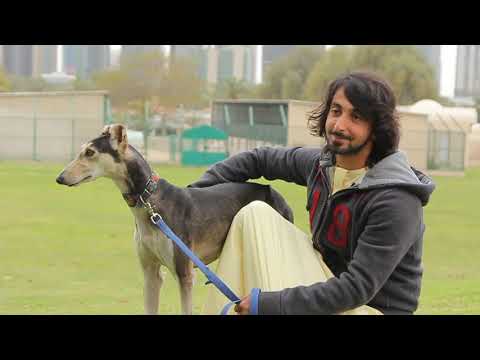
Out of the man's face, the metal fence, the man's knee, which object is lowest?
the metal fence

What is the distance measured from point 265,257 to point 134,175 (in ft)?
3.55

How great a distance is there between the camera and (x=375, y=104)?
3145 mm

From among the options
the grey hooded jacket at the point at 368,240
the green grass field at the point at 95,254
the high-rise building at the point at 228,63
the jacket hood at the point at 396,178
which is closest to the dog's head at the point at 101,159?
the grey hooded jacket at the point at 368,240

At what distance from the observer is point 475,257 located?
12.2m

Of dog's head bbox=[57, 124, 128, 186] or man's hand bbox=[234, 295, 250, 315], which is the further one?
dog's head bbox=[57, 124, 128, 186]

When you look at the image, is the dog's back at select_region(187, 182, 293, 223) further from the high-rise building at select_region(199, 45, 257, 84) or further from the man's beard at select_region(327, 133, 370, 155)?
the high-rise building at select_region(199, 45, 257, 84)

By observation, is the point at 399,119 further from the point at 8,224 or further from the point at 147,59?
the point at 147,59

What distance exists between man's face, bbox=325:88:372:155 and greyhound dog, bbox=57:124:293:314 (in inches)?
47.1

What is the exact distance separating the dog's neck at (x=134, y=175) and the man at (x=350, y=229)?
0.83m

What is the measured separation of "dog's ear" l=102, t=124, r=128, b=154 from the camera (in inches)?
156

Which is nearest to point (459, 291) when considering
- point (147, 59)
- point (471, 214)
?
point (471, 214)

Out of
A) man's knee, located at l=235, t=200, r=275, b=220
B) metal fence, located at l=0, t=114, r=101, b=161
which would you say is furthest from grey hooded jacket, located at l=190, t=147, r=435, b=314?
metal fence, located at l=0, t=114, r=101, b=161

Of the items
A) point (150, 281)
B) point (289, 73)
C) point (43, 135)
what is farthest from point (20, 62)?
point (150, 281)

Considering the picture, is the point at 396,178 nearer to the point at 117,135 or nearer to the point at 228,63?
the point at 117,135
